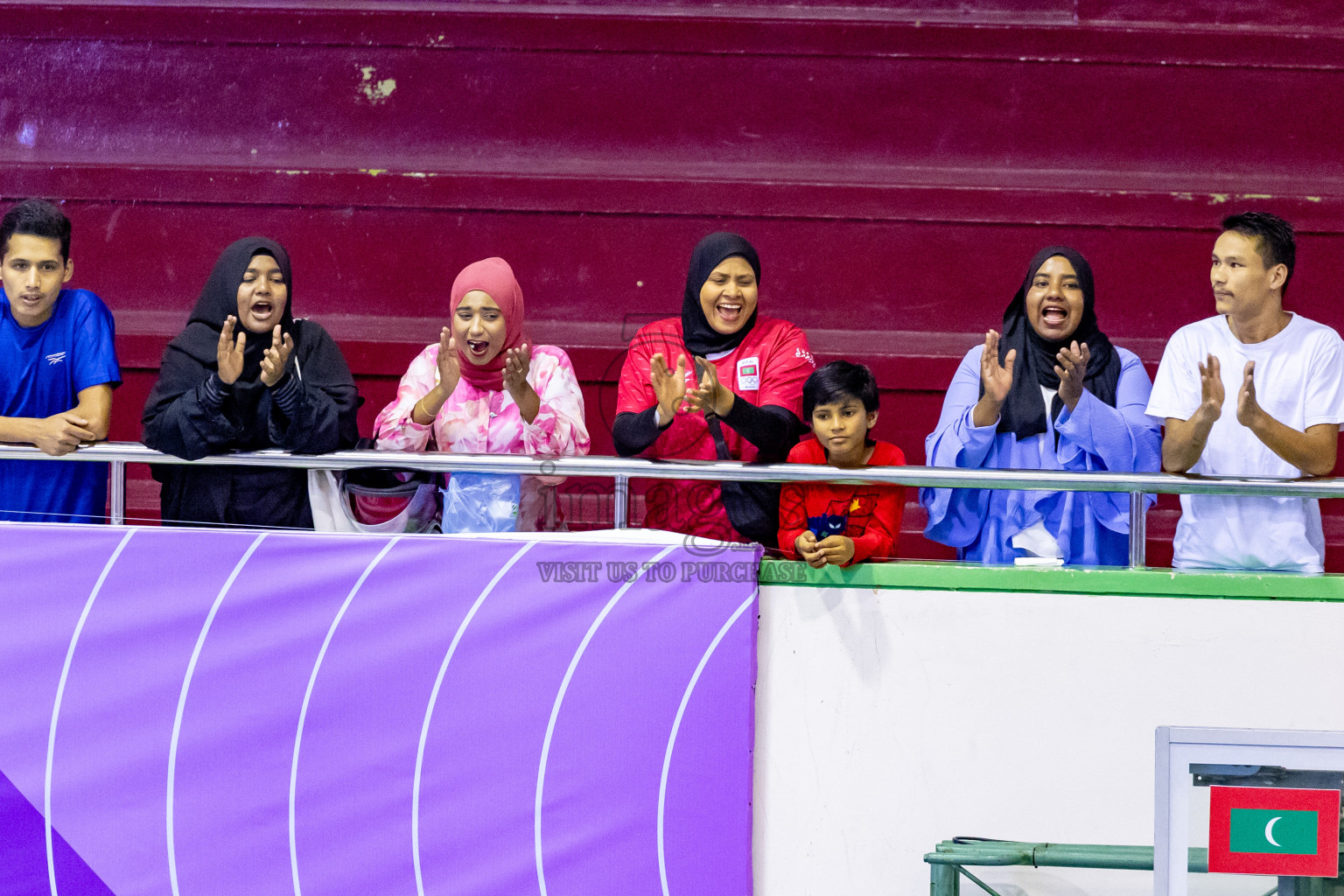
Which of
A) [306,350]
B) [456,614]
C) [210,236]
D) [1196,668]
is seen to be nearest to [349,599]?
[456,614]

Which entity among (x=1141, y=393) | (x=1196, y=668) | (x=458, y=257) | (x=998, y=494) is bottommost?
(x=1196, y=668)

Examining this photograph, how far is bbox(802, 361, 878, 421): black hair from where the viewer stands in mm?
2721

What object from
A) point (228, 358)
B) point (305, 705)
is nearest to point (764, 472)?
point (305, 705)

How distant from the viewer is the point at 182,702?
9.04 ft

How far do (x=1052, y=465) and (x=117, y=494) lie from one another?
90.3 inches

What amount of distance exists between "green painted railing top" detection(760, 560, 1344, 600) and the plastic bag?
635 mm

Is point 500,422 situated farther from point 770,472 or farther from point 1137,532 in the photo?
point 1137,532

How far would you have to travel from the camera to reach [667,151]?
4.82 m

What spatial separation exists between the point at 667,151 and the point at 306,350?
7.17 feet

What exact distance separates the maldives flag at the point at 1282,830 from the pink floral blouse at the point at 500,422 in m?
1.65

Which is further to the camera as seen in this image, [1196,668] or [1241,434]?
[1241,434]

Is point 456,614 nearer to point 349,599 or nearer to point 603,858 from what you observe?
point 349,599

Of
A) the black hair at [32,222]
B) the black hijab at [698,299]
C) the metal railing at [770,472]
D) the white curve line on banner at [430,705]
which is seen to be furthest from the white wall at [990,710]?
the black hair at [32,222]

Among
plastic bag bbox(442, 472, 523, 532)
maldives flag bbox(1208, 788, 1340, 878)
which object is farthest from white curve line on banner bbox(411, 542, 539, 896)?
maldives flag bbox(1208, 788, 1340, 878)
